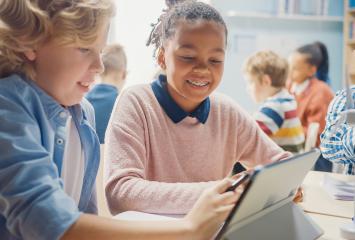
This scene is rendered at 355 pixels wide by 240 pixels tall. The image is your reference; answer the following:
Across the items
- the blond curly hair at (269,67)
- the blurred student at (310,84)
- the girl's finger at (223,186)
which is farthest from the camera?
the blurred student at (310,84)

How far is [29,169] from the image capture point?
699 mm

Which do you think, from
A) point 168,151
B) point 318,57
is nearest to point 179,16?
point 168,151

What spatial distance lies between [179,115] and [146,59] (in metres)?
2.75

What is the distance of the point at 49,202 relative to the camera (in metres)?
0.69

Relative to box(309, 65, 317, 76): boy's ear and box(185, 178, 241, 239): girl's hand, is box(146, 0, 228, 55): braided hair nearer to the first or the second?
box(185, 178, 241, 239): girl's hand

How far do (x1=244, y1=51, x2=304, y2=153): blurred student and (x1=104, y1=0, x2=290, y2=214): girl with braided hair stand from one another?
4.81ft

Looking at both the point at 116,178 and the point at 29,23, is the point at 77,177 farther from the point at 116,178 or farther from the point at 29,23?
the point at 29,23

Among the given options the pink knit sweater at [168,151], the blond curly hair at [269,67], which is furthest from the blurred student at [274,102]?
the pink knit sweater at [168,151]

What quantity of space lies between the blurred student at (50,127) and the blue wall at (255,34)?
3.82m

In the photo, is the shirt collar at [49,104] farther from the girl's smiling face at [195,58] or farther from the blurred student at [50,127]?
the girl's smiling face at [195,58]

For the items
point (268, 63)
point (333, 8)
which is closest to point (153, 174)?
point (268, 63)

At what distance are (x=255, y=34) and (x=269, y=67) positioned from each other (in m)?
1.80

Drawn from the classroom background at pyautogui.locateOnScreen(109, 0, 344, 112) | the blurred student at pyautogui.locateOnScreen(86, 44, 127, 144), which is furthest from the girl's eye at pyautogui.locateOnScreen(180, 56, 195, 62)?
the classroom background at pyautogui.locateOnScreen(109, 0, 344, 112)

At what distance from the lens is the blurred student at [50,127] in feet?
2.27
